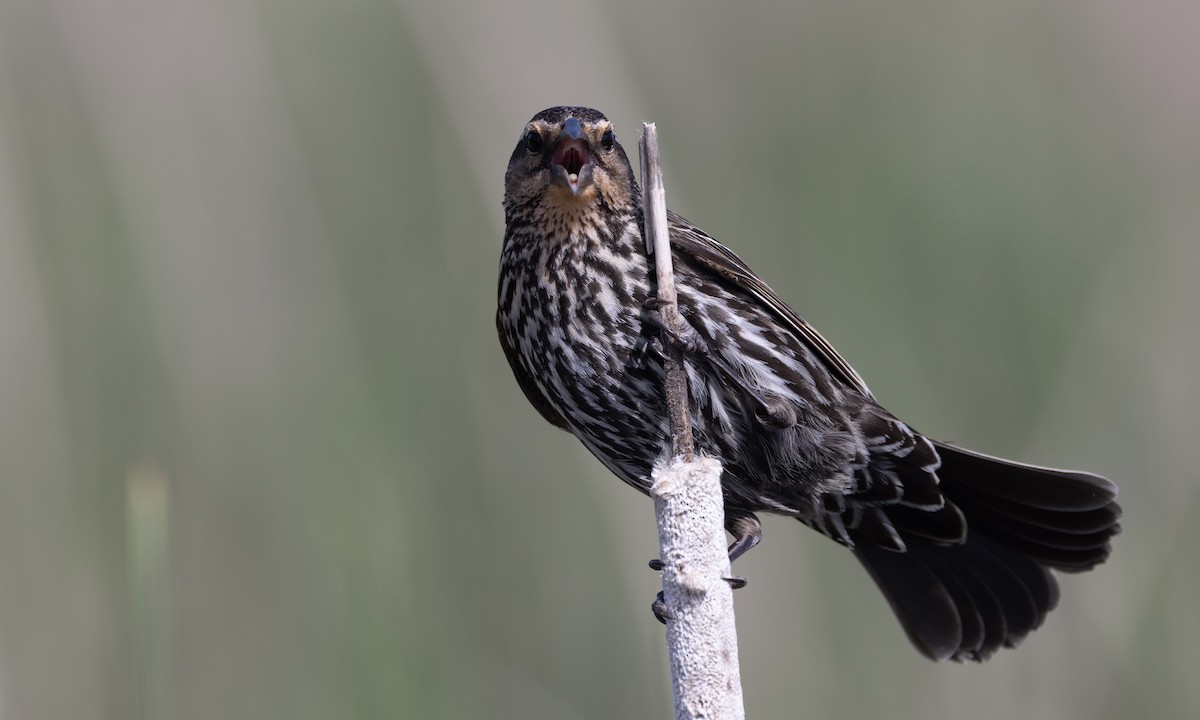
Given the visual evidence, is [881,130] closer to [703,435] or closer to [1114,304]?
[1114,304]

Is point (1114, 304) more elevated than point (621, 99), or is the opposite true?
point (621, 99)

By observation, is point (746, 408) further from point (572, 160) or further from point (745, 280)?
point (572, 160)

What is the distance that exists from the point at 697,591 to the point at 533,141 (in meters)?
1.18

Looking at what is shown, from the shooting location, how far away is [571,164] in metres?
2.47

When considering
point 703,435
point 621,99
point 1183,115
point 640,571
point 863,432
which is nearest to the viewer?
point 703,435

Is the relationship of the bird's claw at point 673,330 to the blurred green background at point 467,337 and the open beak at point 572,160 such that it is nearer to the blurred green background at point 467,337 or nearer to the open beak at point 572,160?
the open beak at point 572,160

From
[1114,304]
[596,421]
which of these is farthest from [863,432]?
[1114,304]

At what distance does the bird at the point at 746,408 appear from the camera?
244 cm

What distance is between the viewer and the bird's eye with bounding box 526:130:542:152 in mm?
2523

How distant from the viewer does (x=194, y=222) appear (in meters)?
3.18

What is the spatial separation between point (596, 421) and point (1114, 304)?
1426 millimetres

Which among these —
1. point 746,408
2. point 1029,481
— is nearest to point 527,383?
point 746,408

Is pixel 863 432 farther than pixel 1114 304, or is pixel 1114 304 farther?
pixel 1114 304

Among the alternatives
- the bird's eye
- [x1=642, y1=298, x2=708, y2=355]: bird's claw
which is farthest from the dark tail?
the bird's eye
